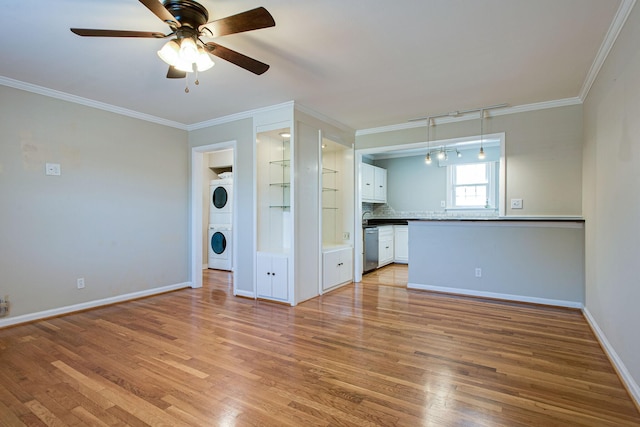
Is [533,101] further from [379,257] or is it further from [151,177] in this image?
[151,177]

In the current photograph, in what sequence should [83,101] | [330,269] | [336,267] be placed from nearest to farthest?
[83,101]
[330,269]
[336,267]

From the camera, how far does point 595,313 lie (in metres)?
3.08

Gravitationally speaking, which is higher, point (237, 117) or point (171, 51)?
point (237, 117)

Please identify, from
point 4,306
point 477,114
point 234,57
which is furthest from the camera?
point 477,114

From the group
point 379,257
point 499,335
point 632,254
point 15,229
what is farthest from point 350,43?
point 379,257

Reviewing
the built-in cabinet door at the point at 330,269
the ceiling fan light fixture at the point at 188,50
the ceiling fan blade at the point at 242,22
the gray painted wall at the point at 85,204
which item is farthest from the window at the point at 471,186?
the ceiling fan light fixture at the point at 188,50

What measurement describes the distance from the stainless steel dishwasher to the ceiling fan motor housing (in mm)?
4437

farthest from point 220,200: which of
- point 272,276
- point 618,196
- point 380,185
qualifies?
point 618,196

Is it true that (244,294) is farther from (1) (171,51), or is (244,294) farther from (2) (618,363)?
(2) (618,363)

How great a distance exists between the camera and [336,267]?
15.8ft

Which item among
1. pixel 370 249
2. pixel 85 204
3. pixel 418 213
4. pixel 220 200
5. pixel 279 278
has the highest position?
pixel 220 200

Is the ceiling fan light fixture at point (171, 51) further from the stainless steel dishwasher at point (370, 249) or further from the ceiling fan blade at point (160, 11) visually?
the stainless steel dishwasher at point (370, 249)

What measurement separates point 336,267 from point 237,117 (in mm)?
2583

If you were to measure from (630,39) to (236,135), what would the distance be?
4.03 metres
